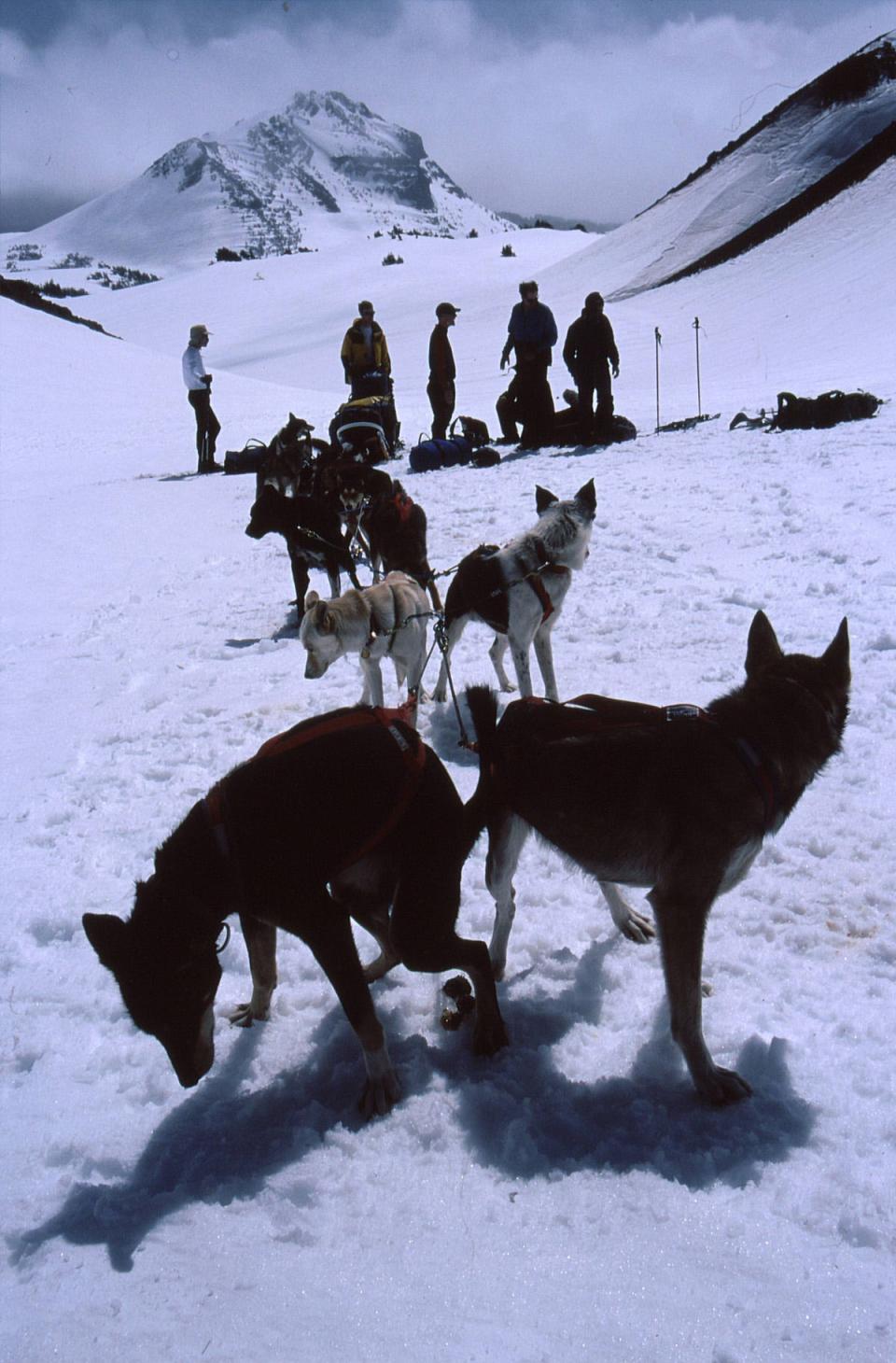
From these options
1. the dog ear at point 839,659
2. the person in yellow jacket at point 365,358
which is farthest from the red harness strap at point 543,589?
the person in yellow jacket at point 365,358

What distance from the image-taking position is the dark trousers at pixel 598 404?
11.7 metres

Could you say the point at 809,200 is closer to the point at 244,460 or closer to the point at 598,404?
the point at 598,404

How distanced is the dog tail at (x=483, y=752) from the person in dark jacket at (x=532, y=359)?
991cm

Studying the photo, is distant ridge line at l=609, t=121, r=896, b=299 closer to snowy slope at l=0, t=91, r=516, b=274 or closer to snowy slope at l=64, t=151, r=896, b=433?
snowy slope at l=64, t=151, r=896, b=433

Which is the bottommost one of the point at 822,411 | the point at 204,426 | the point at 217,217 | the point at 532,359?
the point at 822,411

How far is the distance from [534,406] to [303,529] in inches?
274

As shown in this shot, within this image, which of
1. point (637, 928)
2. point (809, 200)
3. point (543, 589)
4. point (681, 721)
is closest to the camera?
point (681, 721)

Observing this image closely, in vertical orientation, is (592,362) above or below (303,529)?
above

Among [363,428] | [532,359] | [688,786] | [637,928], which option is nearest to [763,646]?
[688,786]

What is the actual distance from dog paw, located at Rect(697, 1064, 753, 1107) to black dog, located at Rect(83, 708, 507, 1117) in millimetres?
664

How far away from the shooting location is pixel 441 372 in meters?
12.3

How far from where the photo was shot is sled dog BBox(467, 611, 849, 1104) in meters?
2.36

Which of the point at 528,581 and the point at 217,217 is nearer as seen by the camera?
the point at 528,581

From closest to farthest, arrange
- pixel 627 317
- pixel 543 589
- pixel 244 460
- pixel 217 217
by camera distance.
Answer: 1. pixel 543 589
2. pixel 244 460
3. pixel 627 317
4. pixel 217 217
